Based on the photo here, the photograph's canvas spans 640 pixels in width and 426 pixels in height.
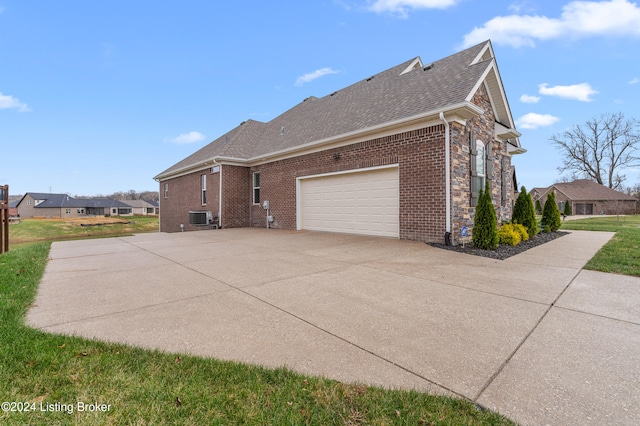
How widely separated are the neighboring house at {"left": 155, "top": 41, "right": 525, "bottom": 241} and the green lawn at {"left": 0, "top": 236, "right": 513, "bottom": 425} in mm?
6359

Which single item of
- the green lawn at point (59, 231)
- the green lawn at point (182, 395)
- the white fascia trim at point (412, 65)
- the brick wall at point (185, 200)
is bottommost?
the green lawn at point (59, 231)

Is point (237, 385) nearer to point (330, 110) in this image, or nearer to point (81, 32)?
point (330, 110)

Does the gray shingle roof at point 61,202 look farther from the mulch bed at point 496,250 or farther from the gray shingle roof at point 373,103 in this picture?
the mulch bed at point 496,250

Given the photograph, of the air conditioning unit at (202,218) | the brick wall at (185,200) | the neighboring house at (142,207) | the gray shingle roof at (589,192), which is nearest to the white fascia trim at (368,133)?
the brick wall at (185,200)

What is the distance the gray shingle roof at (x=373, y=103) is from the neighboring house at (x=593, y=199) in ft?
130

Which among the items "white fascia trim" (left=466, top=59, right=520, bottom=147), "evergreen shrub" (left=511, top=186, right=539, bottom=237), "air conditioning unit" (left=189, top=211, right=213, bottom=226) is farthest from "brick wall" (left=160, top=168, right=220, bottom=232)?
"evergreen shrub" (left=511, top=186, right=539, bottom=237)

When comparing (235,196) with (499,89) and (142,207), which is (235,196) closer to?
(499,89)

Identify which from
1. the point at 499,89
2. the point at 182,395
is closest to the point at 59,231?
the point at 182,395

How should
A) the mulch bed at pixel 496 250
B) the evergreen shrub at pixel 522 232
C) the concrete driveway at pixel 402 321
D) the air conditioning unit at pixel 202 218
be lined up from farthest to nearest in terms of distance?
1. the air conditioning unit at pixel 202 218
2. the evergreen shrub at pixel 522 232
3. the mulch bed at pixel 496 250
4. the concrete driveway at pixel 402 321

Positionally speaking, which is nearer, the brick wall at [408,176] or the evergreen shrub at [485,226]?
the evergreen shrub at [485,226]

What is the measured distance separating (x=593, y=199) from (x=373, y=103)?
153 ft

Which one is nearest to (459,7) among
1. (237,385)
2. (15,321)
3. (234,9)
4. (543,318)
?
(234,9)

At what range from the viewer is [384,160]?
8711 millimetres

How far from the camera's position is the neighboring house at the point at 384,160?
769cm
